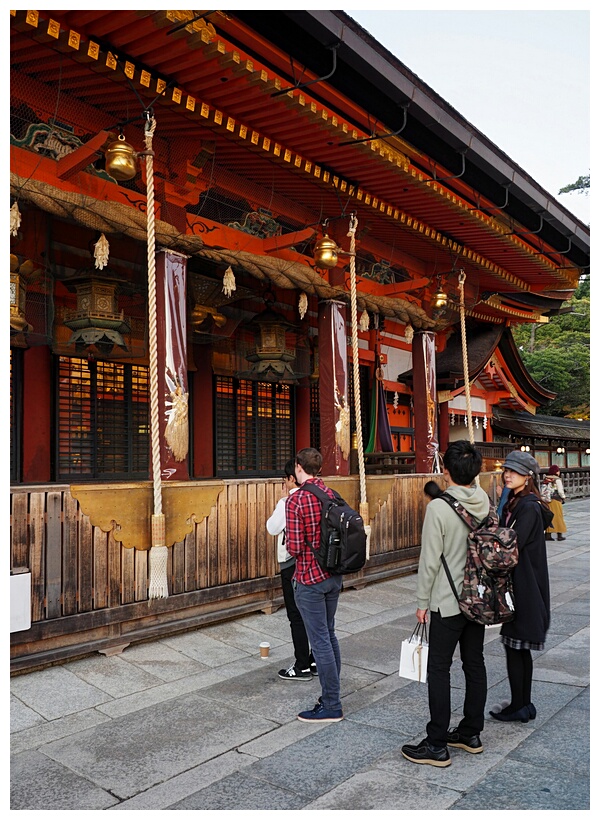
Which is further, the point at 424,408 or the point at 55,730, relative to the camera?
the point at 424,408

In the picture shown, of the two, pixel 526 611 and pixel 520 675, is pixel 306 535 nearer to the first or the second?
pixel 526 611

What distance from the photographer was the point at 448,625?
376 centimetres

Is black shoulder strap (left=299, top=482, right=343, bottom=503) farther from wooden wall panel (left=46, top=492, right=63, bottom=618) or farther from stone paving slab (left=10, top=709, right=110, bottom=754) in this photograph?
wooden wall panel (left=46, top=492, right=63, bottom=618)

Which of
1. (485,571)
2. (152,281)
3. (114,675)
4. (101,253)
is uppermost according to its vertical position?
(101,253)

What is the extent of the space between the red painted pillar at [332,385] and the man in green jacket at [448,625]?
508 cm

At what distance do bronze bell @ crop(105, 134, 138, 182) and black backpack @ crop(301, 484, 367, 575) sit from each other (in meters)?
3.66

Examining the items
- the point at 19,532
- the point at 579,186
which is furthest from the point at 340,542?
the point at 579,186

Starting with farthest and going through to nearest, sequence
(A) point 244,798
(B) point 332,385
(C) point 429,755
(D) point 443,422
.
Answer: (D) point 443,422 → (B) point 332,385 → (C) point 429,755 → (A) point 244,798

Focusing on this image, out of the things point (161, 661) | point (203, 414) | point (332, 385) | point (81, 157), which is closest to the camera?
point (161, 661)

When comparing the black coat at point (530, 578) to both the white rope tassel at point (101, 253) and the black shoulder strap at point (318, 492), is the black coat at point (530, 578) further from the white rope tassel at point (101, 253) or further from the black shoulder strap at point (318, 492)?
the white rope tassel at point (101, 253)

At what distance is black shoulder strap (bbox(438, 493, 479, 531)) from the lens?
3.81 meters

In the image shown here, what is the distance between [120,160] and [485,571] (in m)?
4.64

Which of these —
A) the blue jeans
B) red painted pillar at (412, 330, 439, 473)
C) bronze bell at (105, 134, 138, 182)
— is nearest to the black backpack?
the blue jeans

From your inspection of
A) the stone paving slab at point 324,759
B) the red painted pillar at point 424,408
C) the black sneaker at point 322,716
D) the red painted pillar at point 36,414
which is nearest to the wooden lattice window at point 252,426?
the red painted pillar at point 424,408
